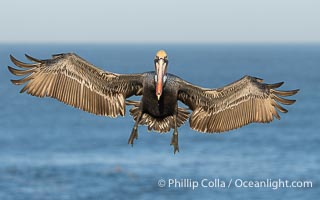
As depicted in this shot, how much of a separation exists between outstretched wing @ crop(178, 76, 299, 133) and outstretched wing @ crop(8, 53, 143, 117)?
53.0 inches

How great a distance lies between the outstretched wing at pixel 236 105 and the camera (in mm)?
16438

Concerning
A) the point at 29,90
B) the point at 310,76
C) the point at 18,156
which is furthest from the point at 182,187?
the point at 310,76

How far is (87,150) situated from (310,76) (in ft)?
346

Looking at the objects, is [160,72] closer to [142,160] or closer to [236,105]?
[236,105]

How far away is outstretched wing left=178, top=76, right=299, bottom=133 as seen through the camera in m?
16.4

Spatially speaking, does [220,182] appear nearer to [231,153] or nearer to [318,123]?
[231,153]

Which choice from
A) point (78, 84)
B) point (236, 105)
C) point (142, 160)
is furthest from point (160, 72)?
point (142, 160)

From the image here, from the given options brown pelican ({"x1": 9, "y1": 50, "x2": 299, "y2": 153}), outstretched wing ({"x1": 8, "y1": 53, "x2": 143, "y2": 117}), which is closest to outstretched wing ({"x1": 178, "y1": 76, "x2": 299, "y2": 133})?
brown pelican ({"x1": 9, "y1": 50, "x2": 299, "y2": 153})

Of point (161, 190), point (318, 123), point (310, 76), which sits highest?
point (310, 76)

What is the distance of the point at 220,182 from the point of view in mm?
70875

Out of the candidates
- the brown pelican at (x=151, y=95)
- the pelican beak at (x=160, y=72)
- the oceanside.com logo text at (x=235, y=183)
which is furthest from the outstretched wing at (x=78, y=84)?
the oceanside.com logo text at (x=235, y=183)

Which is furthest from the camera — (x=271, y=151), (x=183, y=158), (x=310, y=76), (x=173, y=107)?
(x=310, y=76)

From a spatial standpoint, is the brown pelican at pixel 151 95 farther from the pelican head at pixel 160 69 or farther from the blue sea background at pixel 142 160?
the blue sea background at pixel 142 160

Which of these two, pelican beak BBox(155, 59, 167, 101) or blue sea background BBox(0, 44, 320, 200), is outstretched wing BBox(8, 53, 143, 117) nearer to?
pelican beak BBox(155, 59, 167, 101)
